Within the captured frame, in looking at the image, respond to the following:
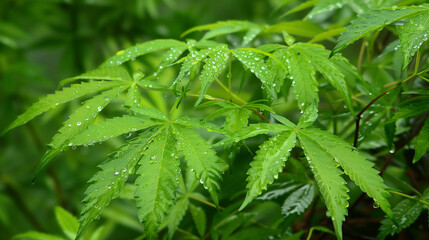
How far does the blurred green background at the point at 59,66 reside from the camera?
1.41m

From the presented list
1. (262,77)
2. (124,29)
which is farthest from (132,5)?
(262,77)

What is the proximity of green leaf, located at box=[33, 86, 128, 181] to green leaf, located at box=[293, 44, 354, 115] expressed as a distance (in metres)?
0.28

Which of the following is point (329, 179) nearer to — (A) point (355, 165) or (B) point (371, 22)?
(A) point (355, 165)

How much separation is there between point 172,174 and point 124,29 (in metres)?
1.30

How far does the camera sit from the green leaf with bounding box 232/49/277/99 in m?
0.48

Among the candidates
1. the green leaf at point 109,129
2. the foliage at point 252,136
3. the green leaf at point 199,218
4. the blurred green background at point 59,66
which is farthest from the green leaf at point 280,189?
the blurred green background at point 59,66

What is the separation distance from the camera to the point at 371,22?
471mm

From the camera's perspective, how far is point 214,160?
0.46m

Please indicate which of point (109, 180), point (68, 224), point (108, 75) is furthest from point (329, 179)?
point (68, 224)

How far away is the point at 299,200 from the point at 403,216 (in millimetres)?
147

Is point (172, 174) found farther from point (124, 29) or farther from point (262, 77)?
point (124, 29)

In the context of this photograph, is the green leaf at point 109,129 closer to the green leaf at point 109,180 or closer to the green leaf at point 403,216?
the green leaf at point 109,180

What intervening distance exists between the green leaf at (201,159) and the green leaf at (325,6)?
39 centimetres

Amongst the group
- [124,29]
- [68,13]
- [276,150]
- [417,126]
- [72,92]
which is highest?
[68,13]
